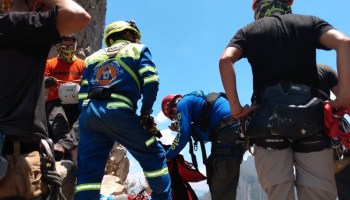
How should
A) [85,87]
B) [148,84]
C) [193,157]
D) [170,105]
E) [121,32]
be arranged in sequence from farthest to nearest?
1. [170,105]
2. [193,157]
3. [121,32]
4. [85,87]
5. [148,84]

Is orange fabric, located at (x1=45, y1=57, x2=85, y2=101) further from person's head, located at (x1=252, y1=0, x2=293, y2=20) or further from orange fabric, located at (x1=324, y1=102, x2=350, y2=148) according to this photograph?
orange fabric, located at (x1=324, y1=102, x2=350, y2=148)

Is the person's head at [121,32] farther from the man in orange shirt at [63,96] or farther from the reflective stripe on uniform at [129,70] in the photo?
the man in orange shirt at [63,96]

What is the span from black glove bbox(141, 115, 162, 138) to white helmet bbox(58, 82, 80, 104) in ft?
5.25

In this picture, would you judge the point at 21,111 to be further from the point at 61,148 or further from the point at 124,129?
the point at 61,148

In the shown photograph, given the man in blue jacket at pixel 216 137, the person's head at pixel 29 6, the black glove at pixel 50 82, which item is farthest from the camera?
the black glove at pixel 50 82

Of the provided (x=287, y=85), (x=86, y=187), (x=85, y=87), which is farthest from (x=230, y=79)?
(x=85, y=87)

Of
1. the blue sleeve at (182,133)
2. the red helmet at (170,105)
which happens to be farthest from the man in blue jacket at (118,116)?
the red helmet at (170,105)

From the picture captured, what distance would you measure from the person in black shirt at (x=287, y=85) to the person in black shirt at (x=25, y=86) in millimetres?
1381

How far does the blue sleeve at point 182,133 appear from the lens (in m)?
4.96

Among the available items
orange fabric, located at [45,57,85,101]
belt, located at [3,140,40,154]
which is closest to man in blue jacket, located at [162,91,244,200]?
orange fabric, located at [45,57,85,101]

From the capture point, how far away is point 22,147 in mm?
2320

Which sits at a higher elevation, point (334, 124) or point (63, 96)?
point (334, 124)

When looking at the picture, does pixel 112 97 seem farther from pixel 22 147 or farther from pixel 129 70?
pixel 22 147

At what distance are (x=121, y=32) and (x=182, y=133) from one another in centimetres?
146
